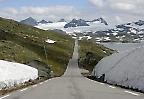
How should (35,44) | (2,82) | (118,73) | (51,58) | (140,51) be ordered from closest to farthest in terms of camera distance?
1. (2,82)
2. (140,51)
3. (118,73)
4. (51,58)
5. (35,44)

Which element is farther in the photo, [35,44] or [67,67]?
[35,44]

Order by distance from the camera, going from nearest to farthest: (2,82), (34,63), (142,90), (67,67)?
(142,90)
(2,82)
(34,63)
(67,67)

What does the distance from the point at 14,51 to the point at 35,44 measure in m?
53.7

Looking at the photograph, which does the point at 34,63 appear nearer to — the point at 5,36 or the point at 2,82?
the point at 2,82

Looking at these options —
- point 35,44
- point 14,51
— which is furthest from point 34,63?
point 35,44

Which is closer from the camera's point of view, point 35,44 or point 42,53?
point 42,53

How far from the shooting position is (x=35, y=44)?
198m

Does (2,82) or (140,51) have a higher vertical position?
(140,51)

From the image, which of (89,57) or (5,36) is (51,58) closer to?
(89,57)

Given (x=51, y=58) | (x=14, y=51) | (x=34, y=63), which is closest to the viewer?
(x=34, y=63)

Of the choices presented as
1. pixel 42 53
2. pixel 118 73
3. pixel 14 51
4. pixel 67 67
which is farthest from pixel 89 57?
pixel 118 73

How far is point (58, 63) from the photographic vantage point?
16675 centimetres

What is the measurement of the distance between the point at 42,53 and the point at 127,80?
149729mm

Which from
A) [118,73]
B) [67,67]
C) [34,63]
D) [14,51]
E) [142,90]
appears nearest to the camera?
[142,90]
